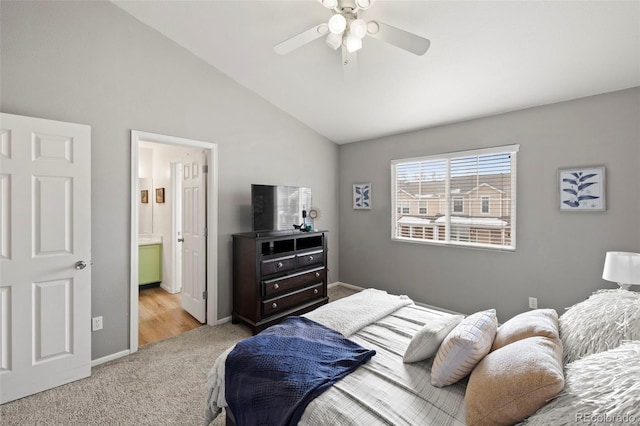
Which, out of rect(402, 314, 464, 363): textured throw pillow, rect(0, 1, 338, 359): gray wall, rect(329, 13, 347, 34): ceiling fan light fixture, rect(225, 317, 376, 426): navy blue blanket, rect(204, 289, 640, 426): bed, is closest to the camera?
rect(204, 289, 640, 426): bed

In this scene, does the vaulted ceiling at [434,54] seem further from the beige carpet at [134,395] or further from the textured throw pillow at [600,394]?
the beige carpet at [134,395]

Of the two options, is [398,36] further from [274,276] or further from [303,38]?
[274,276]

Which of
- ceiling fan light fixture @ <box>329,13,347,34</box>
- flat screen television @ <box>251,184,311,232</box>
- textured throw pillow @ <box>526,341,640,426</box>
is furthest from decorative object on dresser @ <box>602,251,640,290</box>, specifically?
flat screen television @ <box>251,184,311,232</box>

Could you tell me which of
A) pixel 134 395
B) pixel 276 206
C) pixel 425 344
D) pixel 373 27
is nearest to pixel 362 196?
pixel 276 206

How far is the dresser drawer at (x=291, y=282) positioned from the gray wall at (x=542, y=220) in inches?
47.2

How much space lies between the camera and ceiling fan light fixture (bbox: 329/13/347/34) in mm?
1744

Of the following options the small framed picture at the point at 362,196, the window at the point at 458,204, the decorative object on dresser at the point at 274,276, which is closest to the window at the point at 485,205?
the window at the point at 458,204

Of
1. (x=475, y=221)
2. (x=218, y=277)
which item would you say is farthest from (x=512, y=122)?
(x=218, y=277)

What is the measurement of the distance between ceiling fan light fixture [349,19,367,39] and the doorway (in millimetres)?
2035

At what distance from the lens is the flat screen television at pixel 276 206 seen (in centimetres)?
330

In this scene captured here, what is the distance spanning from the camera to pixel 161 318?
3.47 metres

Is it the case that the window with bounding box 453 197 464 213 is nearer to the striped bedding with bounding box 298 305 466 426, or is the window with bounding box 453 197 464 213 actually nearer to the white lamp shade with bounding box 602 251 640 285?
the white lamp shade with bounding box 602 251 640 285

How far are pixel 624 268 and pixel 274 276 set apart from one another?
302 cm

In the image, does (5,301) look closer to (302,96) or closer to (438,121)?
(302,96)
